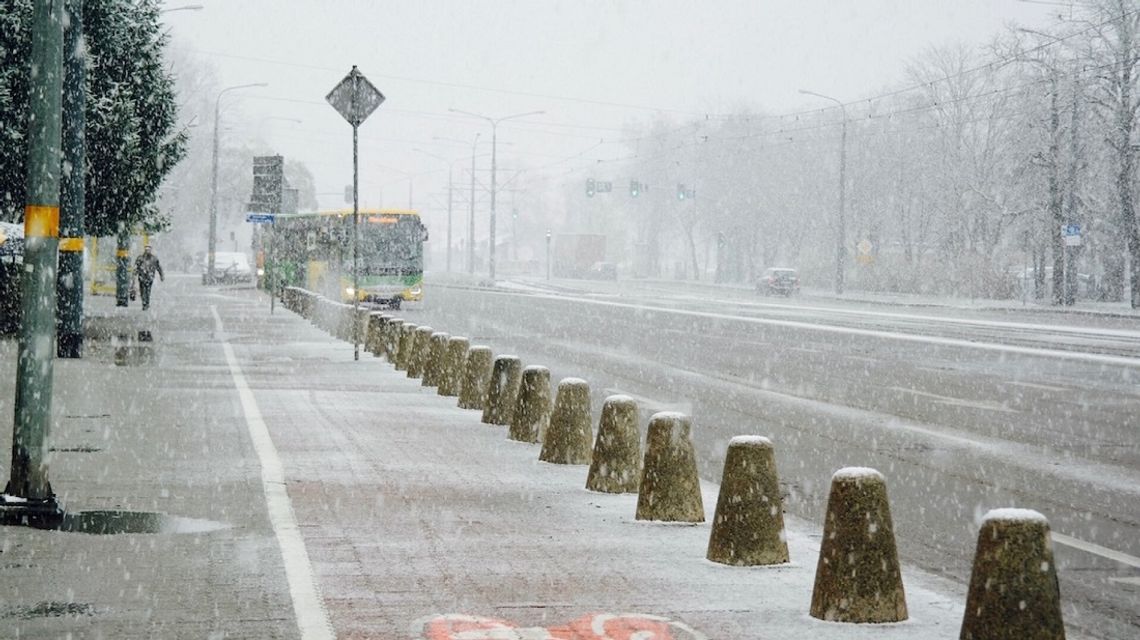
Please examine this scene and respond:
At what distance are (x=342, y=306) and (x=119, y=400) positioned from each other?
13.3 m

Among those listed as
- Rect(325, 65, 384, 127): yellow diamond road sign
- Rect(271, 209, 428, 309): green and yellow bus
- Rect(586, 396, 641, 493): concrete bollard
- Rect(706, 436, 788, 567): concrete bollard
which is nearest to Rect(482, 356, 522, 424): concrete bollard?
Rect(586, 396, 641, 493): concrete bollard

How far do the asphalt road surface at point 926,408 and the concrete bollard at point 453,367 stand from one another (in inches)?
78.0

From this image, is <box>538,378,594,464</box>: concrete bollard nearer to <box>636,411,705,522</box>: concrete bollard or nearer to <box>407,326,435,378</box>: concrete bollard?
<box>636,411,705,522</box>: concrete bollard

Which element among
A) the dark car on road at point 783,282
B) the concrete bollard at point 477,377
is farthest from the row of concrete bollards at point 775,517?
the dark car on road at point 783,282

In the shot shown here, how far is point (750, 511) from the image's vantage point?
7.62 m

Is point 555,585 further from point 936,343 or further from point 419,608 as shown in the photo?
point 936,343

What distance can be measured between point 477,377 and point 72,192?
840cm

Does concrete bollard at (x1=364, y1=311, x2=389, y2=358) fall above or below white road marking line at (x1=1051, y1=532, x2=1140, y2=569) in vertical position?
above

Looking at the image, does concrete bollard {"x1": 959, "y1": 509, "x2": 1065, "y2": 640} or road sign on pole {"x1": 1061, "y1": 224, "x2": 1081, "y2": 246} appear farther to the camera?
road sign on pole {"x1": 1061, "y1": 224, "x2": 1081, "y2": 246}

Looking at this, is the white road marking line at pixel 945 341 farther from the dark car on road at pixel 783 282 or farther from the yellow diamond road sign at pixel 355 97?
the dark car on road at pixel 783 282

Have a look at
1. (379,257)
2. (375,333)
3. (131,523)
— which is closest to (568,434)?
(131,523)

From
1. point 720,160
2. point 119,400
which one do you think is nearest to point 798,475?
point 119,400

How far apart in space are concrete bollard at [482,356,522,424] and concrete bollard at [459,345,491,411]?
4.58 feet

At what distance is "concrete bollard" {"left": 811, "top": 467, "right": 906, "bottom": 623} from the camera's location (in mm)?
6449
